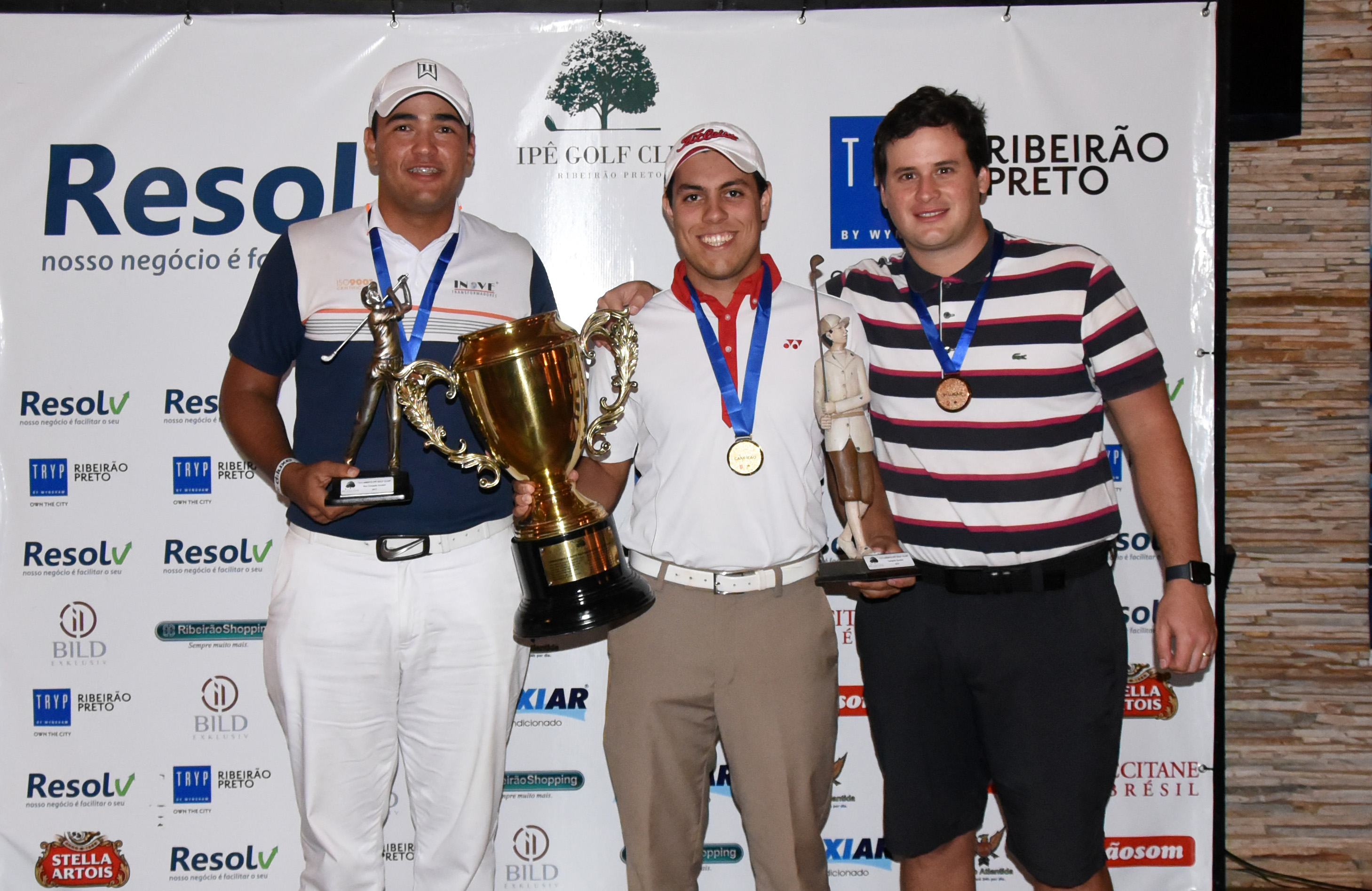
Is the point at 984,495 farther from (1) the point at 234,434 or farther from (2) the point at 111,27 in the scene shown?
(2) the point at 111,27

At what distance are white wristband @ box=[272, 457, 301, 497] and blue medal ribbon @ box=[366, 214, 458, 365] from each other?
0.36 metres

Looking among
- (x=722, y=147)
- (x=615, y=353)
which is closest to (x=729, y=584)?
(x=615, y=353)

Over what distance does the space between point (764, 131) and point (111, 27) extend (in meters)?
2.14

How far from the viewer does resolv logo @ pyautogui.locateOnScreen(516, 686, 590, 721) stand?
3127mm

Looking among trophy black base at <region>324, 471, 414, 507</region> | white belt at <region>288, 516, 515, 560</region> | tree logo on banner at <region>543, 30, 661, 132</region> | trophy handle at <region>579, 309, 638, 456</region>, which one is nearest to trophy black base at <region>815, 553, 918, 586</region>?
trophy handle at <region>579, 309, 638, 456</region>

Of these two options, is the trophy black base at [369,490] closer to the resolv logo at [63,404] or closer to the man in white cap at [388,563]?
the man in white cap at [388,563]

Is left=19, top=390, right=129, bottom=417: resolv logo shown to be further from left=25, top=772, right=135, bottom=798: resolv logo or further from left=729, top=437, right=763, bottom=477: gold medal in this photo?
left=729, top=437, right=763, bottom=477: gold medal

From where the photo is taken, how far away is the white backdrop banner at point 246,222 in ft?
9.91

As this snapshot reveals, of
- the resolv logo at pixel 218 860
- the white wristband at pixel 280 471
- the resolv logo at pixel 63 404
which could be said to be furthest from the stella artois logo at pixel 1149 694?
the resolv logo at pixel 63 404

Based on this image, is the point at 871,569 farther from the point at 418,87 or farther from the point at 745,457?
the point at 418,87

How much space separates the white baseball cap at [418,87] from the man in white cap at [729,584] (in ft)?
2.00

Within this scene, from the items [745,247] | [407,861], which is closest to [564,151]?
[745,247]

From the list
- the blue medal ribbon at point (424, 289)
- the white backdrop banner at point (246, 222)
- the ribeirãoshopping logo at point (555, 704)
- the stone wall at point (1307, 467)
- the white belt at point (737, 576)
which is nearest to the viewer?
the white belt at point (737, 576)

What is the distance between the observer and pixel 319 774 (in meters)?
2.25
